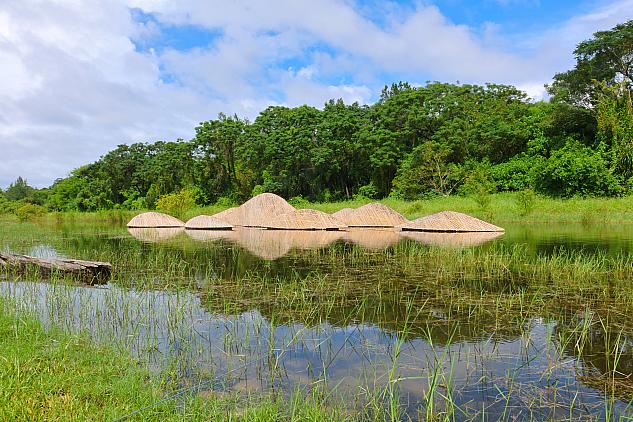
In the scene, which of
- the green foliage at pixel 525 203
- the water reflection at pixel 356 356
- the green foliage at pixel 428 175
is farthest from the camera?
the green foliage at pixel 428 175

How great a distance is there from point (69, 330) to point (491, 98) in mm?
39321

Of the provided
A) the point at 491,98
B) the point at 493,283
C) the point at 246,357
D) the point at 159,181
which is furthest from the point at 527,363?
the point at 159,181

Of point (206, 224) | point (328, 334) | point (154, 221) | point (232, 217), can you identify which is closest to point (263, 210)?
point (232, 217)

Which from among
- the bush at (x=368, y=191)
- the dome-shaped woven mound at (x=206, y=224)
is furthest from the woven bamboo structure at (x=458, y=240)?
the bush at (x=368, y=191)

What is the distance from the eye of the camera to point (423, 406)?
3.37m

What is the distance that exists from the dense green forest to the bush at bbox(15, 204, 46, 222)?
7.04m

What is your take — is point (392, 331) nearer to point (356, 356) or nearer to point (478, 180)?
point (356, 356)

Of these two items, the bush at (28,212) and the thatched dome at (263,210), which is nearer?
the thatched dome at (263,210)

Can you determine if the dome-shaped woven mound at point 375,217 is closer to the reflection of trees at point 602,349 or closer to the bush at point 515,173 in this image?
the bush at point 515,173

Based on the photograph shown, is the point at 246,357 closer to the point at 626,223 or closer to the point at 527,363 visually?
the point at 527,363

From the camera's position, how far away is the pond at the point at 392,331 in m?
3.55

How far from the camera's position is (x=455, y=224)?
1930cm

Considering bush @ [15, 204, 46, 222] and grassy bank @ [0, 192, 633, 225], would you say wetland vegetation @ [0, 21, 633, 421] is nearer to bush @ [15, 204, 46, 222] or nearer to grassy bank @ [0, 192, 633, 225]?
grassy bank @ [0, 192, 633, 225]

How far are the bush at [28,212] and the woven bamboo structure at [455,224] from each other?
28.1 m
